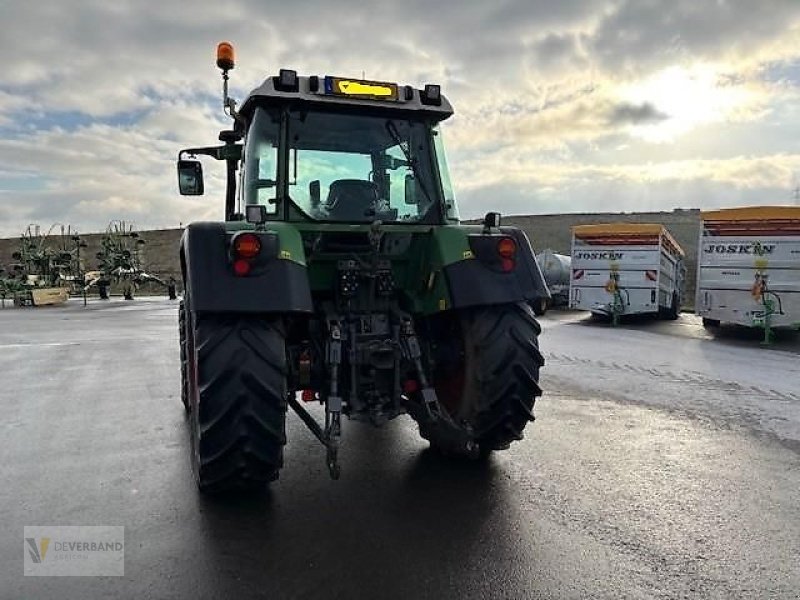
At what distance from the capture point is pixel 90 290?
104 feet

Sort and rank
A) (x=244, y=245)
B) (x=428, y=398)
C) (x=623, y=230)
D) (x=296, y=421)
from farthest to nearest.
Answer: (x=623, y=230) < (x=296, y=421) < (x=428, y=398) < (x=244, y=245)

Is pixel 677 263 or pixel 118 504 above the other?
pixel 677 263

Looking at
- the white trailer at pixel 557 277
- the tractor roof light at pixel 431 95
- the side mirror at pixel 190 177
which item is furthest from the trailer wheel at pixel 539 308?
the tractor roof light at pixel 431 95

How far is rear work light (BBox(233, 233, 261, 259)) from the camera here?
Answer: 3625 millimetres

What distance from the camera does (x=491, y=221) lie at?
469 centimetres

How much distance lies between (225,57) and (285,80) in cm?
131

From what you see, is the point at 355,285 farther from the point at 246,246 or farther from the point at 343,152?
the point at 343,152

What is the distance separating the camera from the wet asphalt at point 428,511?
301 centimetres

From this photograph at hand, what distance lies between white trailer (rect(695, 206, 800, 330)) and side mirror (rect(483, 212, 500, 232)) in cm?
995

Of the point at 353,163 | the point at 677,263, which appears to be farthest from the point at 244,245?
the point at 677,263

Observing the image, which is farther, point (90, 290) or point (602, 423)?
point (90, 290)

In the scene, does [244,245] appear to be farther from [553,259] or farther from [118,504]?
[553,259]

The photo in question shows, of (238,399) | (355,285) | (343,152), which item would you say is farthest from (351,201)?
(238,399)

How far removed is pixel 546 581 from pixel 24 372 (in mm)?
8309
